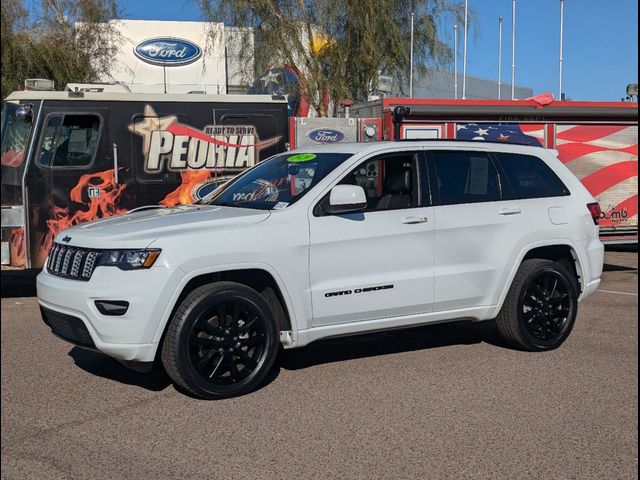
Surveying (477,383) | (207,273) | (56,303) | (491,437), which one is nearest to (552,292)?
(477,383)

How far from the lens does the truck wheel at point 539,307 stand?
6.34 metres

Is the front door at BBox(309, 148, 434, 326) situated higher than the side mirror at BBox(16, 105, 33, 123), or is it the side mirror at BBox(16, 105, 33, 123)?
the side mirror at BBox(16, 105, 33, 123)

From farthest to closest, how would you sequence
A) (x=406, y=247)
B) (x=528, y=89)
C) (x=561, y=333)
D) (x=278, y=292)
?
(x=528, y=89) → (x=561, y=333) → (x=406, y=247) → (x=278, y=292)

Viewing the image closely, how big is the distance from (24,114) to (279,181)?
3.56m

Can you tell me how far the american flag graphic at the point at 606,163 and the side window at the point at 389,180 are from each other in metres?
5.65

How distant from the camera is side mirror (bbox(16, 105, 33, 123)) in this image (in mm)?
7828

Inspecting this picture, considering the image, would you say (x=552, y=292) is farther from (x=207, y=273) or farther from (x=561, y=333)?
(x=207, y=273)

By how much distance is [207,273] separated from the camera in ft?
16.7

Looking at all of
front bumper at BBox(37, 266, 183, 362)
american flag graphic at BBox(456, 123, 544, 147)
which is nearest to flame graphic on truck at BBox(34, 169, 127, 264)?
front bumper at BBox(37, 266, 183, 362)

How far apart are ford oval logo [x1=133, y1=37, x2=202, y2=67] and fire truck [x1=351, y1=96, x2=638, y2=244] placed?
67.1ft

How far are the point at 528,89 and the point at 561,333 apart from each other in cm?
3590

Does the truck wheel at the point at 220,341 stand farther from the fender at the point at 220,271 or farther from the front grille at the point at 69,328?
the front grille at the point at 69,328

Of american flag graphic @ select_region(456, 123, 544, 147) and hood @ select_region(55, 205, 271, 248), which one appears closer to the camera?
hood @ select_region(55, 205, 271, 248)

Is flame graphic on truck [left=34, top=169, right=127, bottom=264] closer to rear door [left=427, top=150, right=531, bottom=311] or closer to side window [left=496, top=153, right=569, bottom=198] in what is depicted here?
rear door [left=427, top=150, right=531, bottom=311]
